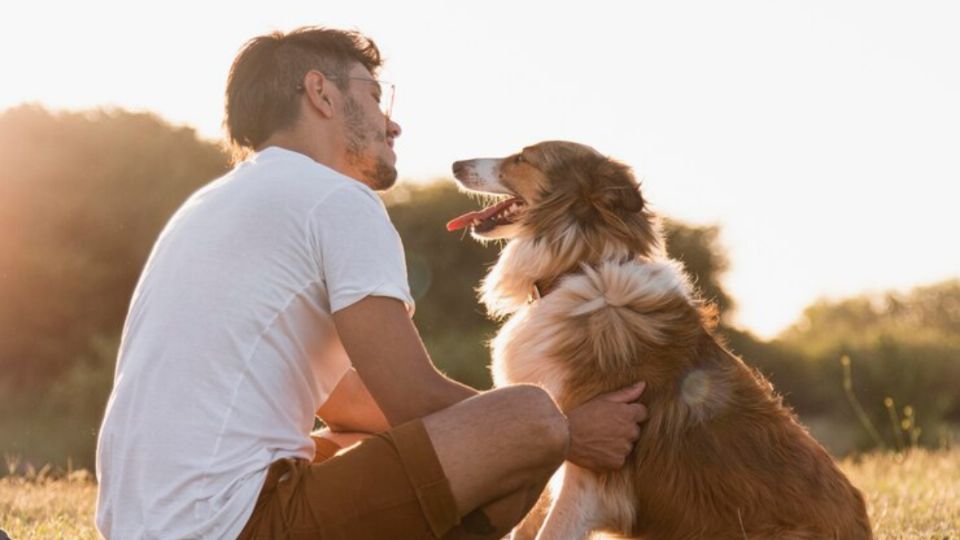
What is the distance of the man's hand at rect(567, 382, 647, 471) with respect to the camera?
3.84m

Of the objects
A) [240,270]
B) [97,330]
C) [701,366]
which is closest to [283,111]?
[240,270]

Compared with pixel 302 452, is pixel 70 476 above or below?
below

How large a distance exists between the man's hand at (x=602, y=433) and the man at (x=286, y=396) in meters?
0.46

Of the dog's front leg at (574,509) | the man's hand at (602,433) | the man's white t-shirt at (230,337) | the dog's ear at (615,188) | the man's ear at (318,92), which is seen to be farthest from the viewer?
the dog's ear at (615,188)

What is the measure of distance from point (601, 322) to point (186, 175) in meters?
13.9

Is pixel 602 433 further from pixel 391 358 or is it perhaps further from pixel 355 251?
pixel 355 251

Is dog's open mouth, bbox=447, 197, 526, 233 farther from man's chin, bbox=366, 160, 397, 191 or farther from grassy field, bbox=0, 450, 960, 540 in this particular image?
grassy field, bbox=0, 450, 960, 540

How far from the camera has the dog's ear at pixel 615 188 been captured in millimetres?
4543

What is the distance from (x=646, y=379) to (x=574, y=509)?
1.60ft

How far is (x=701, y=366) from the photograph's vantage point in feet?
13.3

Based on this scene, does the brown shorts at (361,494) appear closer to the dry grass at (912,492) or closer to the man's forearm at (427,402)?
the man's forearm at (427,402)

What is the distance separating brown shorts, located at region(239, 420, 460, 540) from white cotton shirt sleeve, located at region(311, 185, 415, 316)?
15.0 inches

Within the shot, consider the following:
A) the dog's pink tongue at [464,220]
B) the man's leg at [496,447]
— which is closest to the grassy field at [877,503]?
the dog's pink tongue at [464,220]

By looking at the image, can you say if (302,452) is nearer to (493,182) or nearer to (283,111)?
(283,111)
